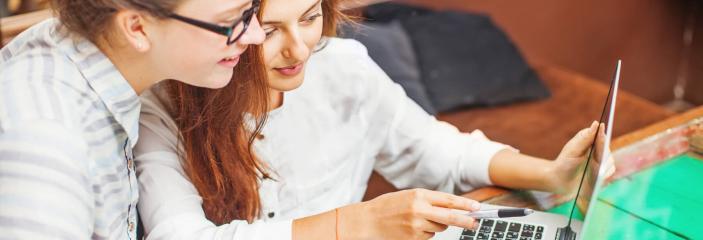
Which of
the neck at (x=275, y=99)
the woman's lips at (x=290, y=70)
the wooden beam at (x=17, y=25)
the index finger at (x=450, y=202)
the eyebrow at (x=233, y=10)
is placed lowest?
the neck at (x=275, y=99)

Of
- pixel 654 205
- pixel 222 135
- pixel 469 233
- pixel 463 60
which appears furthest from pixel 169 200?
pixel 463 60

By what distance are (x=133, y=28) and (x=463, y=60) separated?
1.70 m

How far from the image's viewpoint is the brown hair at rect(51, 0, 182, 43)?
924 millimetres

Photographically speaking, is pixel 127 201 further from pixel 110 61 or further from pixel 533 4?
pixel 533 4

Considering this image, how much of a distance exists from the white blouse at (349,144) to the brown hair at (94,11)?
433mm

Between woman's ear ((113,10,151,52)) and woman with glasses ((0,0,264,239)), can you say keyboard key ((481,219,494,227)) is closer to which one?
woman with glasses ((0,0,264,239))

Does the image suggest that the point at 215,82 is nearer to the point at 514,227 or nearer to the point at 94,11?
the point at 94,11

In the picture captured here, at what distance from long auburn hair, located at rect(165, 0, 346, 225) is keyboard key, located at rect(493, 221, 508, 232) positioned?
387 mm

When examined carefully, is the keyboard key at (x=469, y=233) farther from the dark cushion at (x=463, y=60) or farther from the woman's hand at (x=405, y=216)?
the dark cushion at (x=463, y=60)

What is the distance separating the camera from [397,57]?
2367mm

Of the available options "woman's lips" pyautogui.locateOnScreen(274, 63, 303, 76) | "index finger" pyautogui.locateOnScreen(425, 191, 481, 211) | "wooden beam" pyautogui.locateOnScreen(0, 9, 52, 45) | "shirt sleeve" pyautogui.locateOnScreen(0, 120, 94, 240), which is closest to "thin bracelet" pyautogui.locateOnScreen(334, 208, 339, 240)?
"index finger" pyautogui.locateOnScreen(425, 191, 481, 211)

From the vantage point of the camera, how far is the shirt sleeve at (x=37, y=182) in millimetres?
879

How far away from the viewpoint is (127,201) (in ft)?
3.58

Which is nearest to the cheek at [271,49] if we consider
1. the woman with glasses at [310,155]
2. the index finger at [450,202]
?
the woman with glasses at [310,155]
